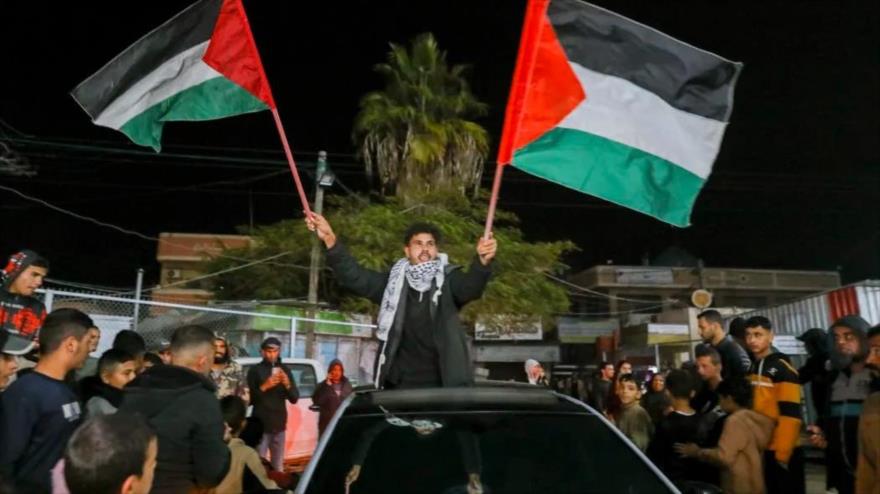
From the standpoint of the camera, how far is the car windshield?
2.89m

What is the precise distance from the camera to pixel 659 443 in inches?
193

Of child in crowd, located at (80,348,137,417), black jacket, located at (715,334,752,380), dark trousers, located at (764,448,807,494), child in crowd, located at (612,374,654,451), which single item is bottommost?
dark trousers, located at (764,448,807,494)

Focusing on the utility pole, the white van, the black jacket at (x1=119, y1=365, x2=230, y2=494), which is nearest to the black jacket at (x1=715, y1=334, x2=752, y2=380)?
the black jacket at (x1=119, y1=365, x2=230, y2=494)

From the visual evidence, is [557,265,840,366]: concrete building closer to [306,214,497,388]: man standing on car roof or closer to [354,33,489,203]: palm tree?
[354,33,489,203]: palm tree

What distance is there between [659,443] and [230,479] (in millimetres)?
2908

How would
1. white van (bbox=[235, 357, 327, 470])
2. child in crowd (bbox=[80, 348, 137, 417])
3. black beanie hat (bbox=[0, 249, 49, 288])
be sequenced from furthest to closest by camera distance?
white van (bbox=[235, 357, 327, 470]) → black beanie hat (bbox=[0, 249, 49, 288]) → child in crowd (bbox=[80, 348, 137, 417])

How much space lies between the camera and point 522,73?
14.4 ft

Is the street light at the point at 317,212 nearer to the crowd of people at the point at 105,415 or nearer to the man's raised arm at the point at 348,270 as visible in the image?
the crowd of people at the point at 105,415

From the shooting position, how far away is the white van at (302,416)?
9.70 meters

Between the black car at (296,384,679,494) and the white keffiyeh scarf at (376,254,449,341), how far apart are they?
907 millimetres

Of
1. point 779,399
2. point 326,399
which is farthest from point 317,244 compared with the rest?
point 779,399

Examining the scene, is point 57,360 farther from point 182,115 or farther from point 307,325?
point 307,325

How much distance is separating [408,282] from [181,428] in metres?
1.76

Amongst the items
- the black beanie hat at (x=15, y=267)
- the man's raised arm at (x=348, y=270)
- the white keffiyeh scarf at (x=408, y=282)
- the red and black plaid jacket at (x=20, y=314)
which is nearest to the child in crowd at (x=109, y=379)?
the red and black plaid jacket at (x=20, y=314)
